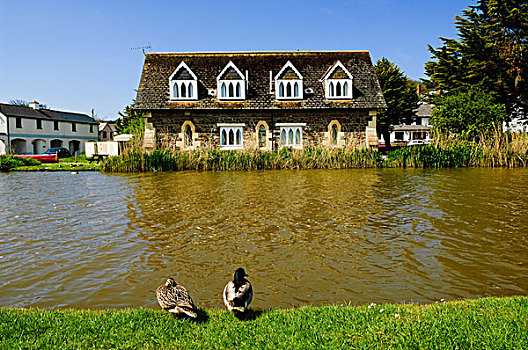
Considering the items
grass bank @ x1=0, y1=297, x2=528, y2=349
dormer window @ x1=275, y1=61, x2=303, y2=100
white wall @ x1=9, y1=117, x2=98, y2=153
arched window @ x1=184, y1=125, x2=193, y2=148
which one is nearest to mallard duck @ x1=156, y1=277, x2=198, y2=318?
grass bank @ x1=0, y1=297, x2=528, y2=349

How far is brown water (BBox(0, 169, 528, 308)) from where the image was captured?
17.6 ft

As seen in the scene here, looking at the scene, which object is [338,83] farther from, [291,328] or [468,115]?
[291,328]

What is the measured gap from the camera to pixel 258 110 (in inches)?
1067

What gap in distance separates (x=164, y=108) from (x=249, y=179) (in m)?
11.9

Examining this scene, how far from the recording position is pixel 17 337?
374cm

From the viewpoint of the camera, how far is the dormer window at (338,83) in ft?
88.6

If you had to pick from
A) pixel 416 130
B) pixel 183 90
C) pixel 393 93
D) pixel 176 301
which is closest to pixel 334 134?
pixel 183 90

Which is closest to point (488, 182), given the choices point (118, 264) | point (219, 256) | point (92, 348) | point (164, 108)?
point (219, 256)

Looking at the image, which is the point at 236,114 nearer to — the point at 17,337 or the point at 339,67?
the point at 339,67

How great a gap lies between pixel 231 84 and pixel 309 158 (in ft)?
29.2

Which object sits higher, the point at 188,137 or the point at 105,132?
the point at 105,132

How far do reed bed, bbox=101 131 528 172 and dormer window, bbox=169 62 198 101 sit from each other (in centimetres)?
621

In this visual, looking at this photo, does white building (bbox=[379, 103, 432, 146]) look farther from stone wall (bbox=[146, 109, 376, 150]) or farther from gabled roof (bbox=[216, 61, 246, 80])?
gabled roof (bbox=[216, 61, 246, 80])

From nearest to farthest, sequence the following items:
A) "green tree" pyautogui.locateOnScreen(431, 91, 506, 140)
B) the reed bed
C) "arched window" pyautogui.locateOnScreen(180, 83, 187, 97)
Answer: the reed bed, "green tree" pyautogui.locateOnScreen(431, 91, 506, 140), "arched window" pyautogui.locateOnScreen(180, 83, 187, 97)
